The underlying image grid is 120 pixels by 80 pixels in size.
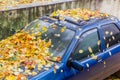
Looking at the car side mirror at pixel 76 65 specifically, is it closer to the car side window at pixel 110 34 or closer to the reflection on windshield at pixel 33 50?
the reflection on windshield at pixel 33 50

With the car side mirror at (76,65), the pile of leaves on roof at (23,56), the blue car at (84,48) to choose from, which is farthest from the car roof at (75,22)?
the car side mirror at (76,65)

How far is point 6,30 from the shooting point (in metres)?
8.80

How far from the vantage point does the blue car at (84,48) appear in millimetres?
5604

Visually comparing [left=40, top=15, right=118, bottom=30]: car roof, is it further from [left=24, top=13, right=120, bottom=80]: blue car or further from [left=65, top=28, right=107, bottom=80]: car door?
[left=65, top=28, right=107, bottom=80]: car door

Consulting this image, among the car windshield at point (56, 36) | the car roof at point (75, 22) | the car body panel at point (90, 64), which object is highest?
the car roof at point (75, 22)

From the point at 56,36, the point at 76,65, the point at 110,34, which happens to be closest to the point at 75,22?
the point at 56,36

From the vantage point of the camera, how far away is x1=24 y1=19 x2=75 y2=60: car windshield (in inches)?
231

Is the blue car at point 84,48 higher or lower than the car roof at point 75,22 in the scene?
lower

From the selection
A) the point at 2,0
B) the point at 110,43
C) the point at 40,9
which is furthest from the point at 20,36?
the point at 2,0

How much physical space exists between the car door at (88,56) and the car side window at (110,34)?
0.86ft

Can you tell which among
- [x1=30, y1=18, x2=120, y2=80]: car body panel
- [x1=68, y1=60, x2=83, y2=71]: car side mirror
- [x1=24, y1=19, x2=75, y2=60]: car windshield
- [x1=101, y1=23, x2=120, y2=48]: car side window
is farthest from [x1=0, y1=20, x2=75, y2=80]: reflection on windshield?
[x1=101, y1=23, x2=120, y2=48]: car side window

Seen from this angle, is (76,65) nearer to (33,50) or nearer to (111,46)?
(33,50)

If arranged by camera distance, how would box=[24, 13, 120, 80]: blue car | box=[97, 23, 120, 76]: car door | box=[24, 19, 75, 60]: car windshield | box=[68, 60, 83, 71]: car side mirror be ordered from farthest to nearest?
box=[97, 23, 120, 76]: car door → box=[24, 19, 75, 60]: car windshield → box=[24, 13, 120, 80]: blue car → box=[68, 60, 83, 71]: car side mirror

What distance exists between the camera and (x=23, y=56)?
5789 mm
